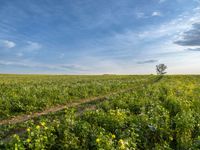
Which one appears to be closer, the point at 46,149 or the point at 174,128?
the point at 46,149

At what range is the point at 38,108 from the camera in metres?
15.2

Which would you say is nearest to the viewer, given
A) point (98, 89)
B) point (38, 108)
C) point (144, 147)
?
point (144, 147)

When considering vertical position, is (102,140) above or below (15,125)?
above

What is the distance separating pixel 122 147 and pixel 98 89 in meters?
18.3

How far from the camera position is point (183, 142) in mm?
7270

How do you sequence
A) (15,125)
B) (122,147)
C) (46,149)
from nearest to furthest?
(122,147) → (46,149) → (15,125)

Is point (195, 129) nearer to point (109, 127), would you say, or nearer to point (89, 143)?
point (109, 127)

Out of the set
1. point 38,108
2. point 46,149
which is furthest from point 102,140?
point 38,108

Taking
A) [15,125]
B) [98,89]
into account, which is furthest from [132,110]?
[98,89]

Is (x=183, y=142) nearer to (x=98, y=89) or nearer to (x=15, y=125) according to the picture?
(x=15, y=125)

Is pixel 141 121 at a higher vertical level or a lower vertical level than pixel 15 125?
higher

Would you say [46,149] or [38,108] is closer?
[46,149]

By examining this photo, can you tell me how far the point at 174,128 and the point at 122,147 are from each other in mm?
3462

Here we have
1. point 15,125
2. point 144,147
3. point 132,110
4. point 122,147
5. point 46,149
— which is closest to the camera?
point 122,147
